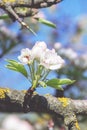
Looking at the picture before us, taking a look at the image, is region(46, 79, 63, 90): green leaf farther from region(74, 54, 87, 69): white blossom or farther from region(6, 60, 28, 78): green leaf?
Answer: region(74, 54, 87, 69): white blossom

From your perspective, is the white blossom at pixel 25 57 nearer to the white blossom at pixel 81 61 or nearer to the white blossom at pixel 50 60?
the white blossom at pixel 50 60

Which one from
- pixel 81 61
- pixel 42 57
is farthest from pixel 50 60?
pixel 81 61

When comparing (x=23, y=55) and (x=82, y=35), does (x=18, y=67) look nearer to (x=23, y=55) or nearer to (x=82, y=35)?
(x=23, y=55)

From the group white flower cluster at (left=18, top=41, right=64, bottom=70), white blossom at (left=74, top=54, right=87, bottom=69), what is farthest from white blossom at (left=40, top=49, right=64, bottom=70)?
white blossom at (left=74, top=54, right=87, bottom=69)

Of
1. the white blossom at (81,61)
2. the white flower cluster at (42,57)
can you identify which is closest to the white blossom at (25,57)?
the white flower cluster at (42,57)

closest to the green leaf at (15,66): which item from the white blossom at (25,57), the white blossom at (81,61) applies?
the white blossom at (25,57)

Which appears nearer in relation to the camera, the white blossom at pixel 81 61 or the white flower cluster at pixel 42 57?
the white flower cluster at pixel 42 57

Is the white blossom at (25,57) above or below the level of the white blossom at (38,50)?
below

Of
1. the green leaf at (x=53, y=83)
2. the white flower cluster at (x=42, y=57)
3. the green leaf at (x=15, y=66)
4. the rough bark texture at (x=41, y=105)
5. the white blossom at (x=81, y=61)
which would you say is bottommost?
the white blossom at (x=81, y=61)
